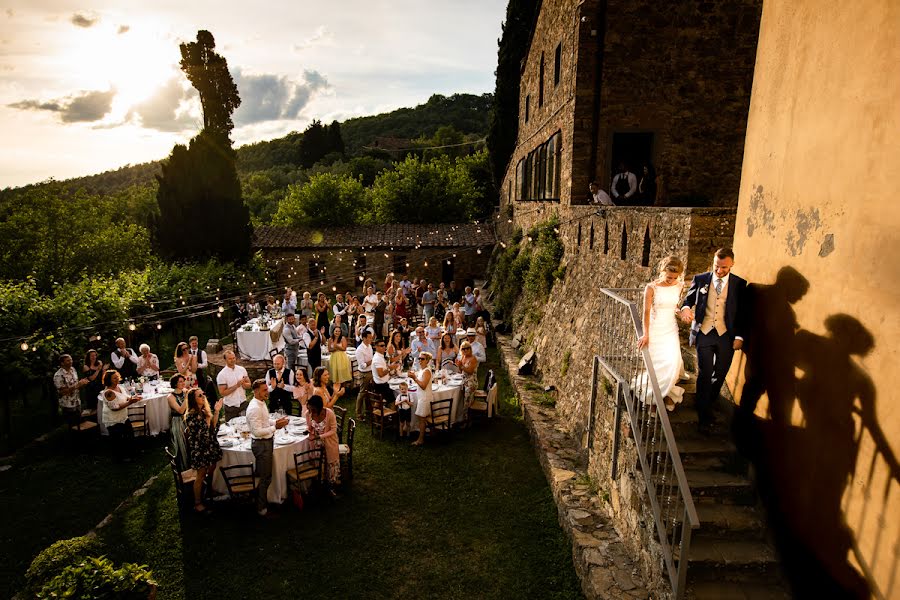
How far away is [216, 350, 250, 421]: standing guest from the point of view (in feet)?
26.5

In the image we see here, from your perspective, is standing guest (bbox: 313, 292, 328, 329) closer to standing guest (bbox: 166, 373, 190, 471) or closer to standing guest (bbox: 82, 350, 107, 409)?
standing guest (bbox: 82, 350, 107, 409)

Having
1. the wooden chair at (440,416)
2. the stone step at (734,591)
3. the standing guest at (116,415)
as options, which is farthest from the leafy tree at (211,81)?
the stone step at (734,591)

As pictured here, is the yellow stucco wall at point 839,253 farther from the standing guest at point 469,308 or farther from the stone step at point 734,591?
the standing guest at point 469,308

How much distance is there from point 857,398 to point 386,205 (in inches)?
1091

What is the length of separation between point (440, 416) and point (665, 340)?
4.64m

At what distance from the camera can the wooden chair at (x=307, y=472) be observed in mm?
6656

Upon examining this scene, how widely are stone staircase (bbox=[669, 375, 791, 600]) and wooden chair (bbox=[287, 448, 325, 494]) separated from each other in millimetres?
4641

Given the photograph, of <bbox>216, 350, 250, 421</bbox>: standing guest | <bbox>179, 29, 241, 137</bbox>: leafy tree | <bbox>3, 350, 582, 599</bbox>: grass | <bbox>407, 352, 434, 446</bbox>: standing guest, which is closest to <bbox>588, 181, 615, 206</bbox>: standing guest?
<bbox>407, 352, 434, 446</bbox>: standing guest

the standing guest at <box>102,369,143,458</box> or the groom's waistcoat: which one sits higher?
the groom's waistcoat

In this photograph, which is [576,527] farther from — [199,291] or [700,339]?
[199,291]

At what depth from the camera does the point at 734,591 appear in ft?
13.1

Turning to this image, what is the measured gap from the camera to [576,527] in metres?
5.59

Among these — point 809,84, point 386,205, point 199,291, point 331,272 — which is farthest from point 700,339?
point 386,205

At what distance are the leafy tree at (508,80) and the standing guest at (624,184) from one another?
14046 millimetres
